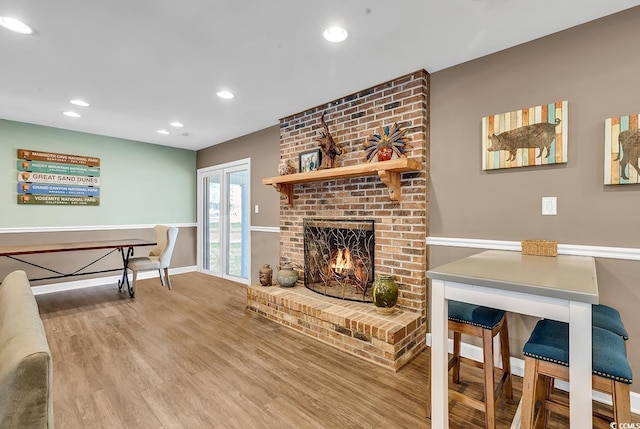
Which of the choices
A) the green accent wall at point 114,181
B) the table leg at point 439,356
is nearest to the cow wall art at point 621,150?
the table leg at point 439,356

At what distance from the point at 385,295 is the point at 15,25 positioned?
3.22 metres

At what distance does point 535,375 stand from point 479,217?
130 centimetres

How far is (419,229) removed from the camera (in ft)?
8.61

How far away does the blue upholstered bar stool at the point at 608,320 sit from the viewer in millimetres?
1530

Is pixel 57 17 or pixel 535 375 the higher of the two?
pixel 57 17

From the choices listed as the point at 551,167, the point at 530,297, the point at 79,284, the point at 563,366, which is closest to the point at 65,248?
the point at 79,284

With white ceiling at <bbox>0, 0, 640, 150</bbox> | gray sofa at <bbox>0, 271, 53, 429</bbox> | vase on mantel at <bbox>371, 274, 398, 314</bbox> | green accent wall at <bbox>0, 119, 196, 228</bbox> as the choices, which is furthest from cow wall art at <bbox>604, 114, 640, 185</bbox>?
green accent wall at <bbox>0, 119, 196, 228</bbox>

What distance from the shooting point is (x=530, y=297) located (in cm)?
120

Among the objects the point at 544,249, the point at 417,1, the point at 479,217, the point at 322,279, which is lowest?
the point at 322,279

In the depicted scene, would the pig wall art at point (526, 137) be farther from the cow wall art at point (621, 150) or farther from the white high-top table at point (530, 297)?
the white high-top table at point (530, 297)

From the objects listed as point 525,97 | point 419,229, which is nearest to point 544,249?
point 419,229

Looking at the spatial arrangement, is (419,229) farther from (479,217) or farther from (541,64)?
(541,64)

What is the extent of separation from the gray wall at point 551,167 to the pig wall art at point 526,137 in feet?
0.17

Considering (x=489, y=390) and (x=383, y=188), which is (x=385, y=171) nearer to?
(x=383, y=188)
